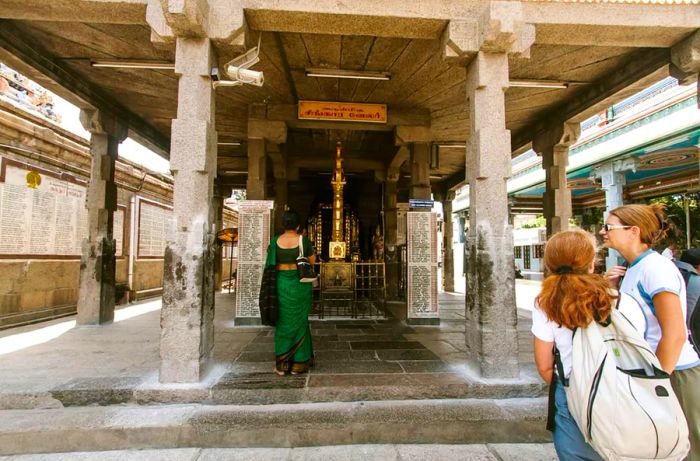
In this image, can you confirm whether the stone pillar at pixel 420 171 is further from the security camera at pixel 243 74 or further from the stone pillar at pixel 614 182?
the stone pillar at pixel 614 182

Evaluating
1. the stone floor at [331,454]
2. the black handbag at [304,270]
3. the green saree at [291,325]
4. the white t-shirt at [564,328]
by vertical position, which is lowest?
the stone floor at [331,454]

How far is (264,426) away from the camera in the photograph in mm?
3127

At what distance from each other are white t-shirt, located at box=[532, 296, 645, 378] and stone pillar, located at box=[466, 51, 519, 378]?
212 cm

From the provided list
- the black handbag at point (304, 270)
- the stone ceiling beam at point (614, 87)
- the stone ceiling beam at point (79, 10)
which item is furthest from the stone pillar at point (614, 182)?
the stone ceiling beam at point (79, 10)

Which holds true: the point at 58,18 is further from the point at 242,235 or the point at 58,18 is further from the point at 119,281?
the point at 119,281

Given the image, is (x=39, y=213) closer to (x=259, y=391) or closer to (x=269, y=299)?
(x=269, y=299)

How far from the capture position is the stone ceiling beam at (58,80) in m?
4.78

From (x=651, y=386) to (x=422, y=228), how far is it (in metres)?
5.48

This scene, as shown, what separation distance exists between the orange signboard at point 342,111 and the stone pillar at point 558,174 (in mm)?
3379

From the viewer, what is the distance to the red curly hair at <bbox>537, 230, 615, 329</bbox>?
5.16ft

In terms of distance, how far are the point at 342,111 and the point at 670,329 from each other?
19.5ft

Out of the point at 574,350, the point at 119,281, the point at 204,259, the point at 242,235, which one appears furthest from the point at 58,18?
the point at 119,281

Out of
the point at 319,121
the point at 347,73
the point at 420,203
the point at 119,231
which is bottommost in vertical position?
the point at 119,231

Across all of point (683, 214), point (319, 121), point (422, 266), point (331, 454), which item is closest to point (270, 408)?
point (331, 454)
